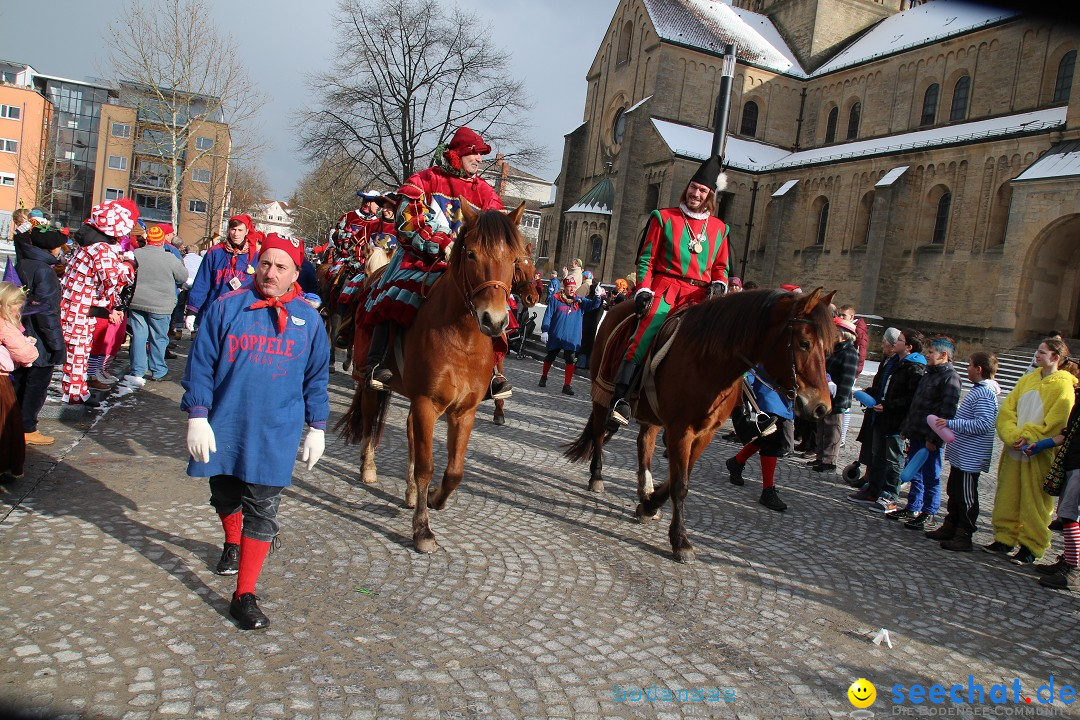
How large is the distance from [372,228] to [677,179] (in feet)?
102

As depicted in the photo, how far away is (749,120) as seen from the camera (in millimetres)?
43469

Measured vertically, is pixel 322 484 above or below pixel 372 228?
below

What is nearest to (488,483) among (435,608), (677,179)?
(435,608)

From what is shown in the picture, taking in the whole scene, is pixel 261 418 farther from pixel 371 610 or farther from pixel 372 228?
pixel 372 228

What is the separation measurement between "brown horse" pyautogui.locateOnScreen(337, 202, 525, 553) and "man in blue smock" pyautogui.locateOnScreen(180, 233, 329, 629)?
3.90ft

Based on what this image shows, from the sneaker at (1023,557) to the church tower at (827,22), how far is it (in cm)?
4415

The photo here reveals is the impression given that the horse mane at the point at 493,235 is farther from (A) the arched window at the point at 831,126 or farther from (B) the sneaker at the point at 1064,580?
(A) the arched window at the point at 831,126

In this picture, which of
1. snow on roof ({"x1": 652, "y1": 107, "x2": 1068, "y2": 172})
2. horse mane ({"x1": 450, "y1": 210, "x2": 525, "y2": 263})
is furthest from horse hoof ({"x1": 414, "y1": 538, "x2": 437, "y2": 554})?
snow on roof ({"x1": 652, "y1": 107, "x2": 1068, "y2": 172})

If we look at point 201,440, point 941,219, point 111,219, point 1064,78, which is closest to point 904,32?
point 1064,78

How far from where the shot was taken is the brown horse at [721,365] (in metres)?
4.73

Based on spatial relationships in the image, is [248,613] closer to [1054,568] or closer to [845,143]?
[1054,568]

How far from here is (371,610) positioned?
149 inches

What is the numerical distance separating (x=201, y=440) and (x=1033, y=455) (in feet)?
21.3

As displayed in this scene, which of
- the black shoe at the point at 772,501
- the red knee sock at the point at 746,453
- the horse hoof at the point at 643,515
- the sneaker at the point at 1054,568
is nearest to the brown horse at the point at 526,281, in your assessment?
the horse hoof at the point at 643,515
